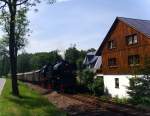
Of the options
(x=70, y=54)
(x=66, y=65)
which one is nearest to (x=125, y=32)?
(x=66, y=65)

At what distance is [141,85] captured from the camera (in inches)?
1109

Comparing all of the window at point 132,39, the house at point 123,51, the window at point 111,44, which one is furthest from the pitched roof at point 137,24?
the window at point 132,39

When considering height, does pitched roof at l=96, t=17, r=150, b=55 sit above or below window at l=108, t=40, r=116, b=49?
above

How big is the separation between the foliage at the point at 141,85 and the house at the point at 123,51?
2.97 m

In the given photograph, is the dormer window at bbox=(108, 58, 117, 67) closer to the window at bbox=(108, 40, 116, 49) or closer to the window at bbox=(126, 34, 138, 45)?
the window at bbox=(108, 40, 116, 49)

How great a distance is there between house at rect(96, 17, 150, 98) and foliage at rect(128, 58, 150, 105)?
9.73 ft

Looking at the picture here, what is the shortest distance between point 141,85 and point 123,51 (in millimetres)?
9439

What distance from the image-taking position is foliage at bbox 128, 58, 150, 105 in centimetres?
2781

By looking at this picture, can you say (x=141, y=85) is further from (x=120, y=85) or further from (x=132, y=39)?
(x=132, y=39)

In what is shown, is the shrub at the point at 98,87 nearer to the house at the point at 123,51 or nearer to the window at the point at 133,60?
the house at the point at 123,51

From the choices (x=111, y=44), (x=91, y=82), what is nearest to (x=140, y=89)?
(x=91, y=82)

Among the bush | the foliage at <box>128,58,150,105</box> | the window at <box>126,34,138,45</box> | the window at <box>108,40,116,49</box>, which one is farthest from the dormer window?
the bush

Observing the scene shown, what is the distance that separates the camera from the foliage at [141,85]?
27.8 m

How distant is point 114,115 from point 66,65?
16.3 m
